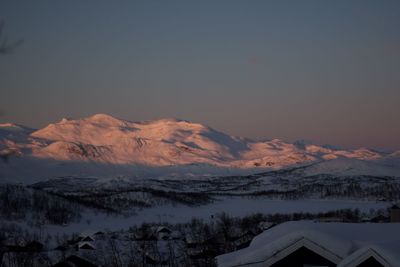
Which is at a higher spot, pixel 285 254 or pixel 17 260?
pixel 285 254

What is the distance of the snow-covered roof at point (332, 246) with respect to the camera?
6.44m

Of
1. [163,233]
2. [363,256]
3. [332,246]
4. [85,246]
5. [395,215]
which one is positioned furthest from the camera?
[163,233]

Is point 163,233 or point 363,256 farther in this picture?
point 163,233

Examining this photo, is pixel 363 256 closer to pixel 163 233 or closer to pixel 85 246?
pixel 85 246

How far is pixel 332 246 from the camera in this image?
22.8 ft

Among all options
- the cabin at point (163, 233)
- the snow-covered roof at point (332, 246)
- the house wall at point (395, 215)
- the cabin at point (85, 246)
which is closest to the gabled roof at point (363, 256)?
the snow-covered roof at point (332, 246)

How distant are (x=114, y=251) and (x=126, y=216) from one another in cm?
4568

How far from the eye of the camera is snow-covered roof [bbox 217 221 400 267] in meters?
6.44

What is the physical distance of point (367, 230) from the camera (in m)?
8.04

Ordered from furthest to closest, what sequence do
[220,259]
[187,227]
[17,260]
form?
[187,227]
[17,260]
[220,259]

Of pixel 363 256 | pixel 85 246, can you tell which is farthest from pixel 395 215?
pixel 85 246

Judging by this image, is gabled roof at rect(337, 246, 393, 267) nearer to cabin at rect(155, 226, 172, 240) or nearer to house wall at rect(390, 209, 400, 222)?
house wall at rect(390, 209, 400, 222)

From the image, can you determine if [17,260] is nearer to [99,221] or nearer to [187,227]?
[187,227]

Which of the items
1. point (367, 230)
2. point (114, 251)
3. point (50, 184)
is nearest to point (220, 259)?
point (367, 230)
